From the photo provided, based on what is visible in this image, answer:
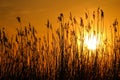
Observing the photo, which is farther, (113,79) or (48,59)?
(48,59)

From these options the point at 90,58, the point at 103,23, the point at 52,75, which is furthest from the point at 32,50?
the point at 103,23

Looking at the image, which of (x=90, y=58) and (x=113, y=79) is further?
(x=90, y=58)

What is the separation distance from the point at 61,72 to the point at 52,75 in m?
0.25

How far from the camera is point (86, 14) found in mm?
4953

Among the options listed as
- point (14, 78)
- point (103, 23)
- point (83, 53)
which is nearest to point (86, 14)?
point (103, 23)

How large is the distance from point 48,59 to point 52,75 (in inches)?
15.3

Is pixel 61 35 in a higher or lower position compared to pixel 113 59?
higher

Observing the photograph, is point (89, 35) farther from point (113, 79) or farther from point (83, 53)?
point (113, 79)

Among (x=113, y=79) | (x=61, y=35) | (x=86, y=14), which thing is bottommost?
(x=113, y=79)

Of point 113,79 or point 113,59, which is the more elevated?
point 113,59

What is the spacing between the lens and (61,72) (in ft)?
15.8

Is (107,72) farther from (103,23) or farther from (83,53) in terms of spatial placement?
(103,23)

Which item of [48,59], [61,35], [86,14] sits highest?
[86,14]

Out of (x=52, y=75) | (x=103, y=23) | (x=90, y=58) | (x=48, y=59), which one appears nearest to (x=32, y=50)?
(x=48, y=59)
